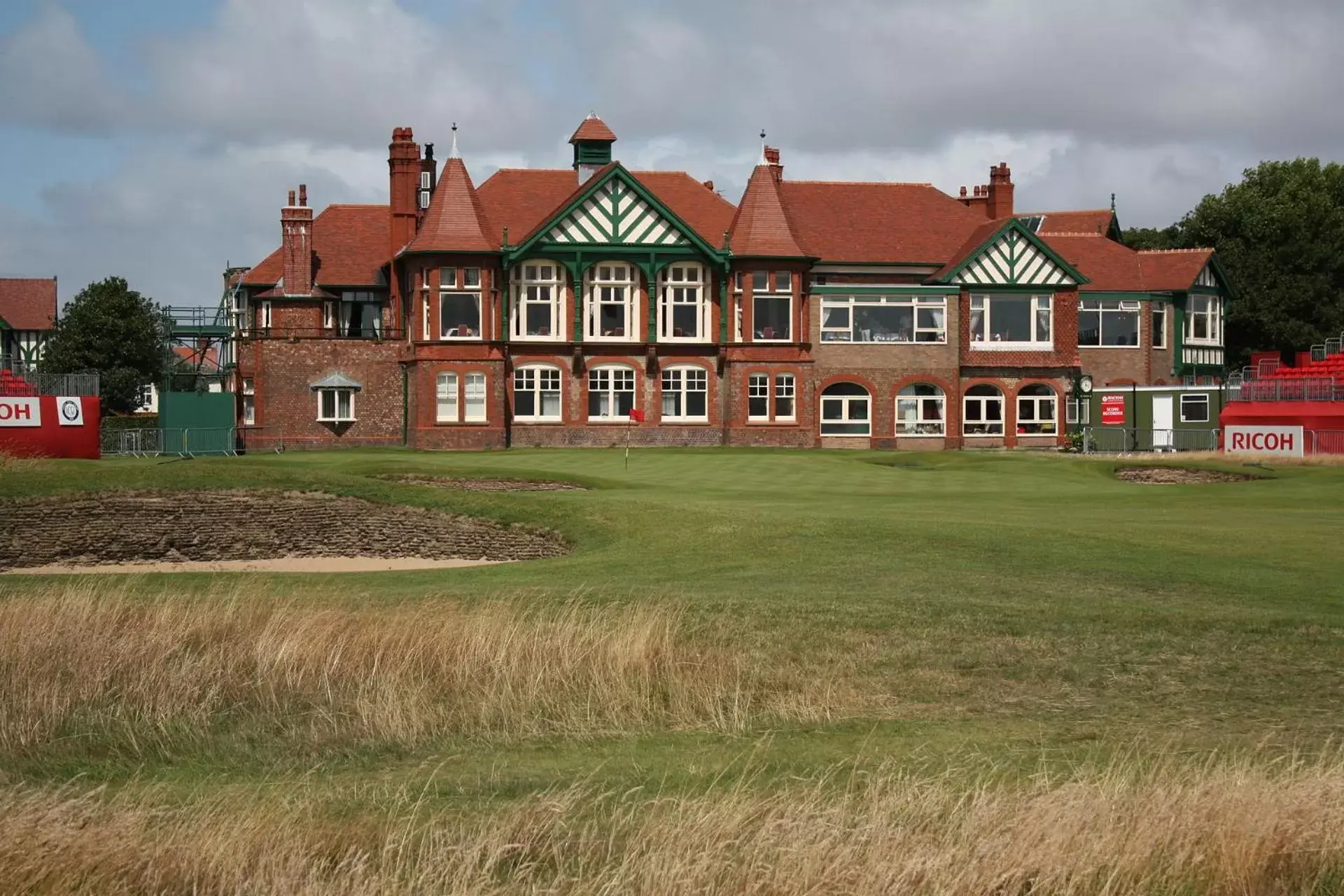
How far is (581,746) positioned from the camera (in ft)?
35.1

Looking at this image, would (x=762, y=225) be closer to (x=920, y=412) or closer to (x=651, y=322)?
(x=651, y=322)

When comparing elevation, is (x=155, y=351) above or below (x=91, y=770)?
above

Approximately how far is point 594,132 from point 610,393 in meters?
9.51

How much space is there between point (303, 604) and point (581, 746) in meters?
5.56

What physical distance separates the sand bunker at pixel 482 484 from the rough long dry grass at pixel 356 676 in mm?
16090

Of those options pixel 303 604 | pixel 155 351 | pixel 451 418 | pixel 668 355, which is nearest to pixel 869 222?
pixel 668 355

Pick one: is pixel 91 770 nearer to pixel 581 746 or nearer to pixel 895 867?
pixel 581 746

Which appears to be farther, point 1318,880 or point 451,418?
point 451,418

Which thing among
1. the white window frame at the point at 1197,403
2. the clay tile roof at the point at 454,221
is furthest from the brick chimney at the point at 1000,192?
the clay tile roof at the point at 454,221

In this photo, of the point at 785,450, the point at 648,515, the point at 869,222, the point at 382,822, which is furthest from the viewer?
the point at 869,222

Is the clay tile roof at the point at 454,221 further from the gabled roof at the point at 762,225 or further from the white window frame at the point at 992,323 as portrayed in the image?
the white window frame at the point at 992,323

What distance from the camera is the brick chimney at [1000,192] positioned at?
60938mm

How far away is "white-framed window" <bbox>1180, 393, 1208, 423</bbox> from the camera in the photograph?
5350 cm

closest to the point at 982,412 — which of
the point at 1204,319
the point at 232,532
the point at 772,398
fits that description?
the point at 772,398
